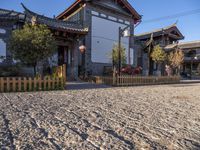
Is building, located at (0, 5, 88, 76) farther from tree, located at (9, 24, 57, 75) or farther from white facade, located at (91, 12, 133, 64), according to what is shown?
tree, located at (9, 24, 57, 75)

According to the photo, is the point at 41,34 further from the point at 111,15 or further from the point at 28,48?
the point at 111,15

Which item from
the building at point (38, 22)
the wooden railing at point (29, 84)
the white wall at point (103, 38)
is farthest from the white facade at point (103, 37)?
the wooden railing at point (29, 84)

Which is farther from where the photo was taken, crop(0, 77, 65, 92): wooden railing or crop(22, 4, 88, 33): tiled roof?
crop(22, 4, 88, 33): tiled roof

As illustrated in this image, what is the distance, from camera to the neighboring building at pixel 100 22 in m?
15.2

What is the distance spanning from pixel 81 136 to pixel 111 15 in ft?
49.5

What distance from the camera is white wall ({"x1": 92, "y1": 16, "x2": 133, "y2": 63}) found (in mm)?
15713

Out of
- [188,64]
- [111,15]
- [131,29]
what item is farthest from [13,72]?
[188,64]

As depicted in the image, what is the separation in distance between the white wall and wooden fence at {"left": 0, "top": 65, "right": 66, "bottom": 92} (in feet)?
22.8

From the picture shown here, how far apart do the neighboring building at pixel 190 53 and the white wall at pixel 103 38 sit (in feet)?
25.9

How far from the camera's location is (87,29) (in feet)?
41.4

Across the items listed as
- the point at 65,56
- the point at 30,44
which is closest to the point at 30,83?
the point at 30,44

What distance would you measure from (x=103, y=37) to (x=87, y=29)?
12.6 feet

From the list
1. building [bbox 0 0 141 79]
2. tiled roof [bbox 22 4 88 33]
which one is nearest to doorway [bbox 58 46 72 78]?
building [bbox 0 0 141 79]

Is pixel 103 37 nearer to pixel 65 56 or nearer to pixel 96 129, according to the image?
pixel 65 56
